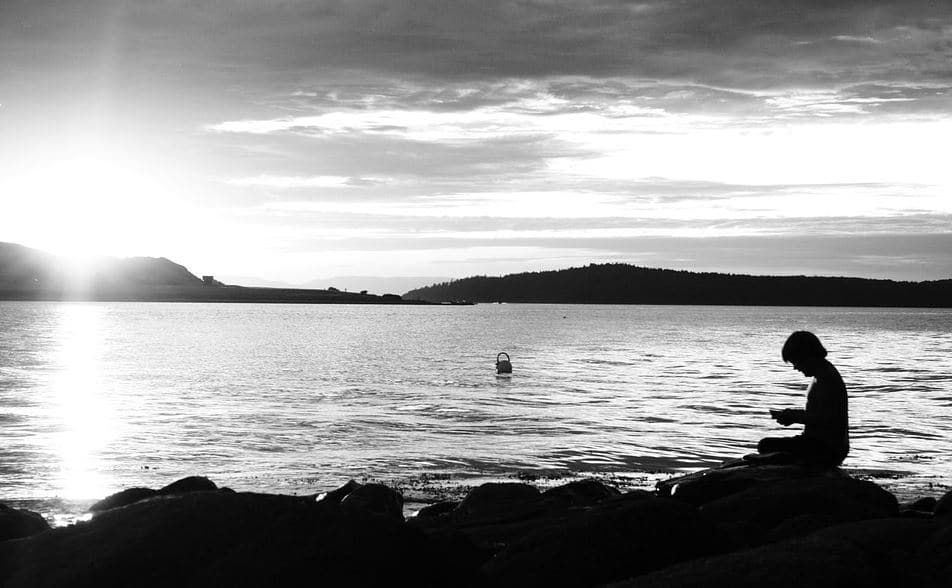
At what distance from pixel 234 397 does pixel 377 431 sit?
1032 centimetres

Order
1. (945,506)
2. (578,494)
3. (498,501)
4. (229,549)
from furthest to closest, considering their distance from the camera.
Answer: (578,494) < (498,501) < (945,506) < (229,549)

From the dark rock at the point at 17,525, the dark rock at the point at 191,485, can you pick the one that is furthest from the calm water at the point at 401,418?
the dark rock at the point at 17,525

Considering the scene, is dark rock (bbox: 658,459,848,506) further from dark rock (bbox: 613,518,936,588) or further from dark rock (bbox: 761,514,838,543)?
dark rock (bbox: 613,518,936,588)

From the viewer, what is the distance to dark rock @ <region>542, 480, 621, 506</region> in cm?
973

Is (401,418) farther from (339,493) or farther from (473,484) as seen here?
(339,493)

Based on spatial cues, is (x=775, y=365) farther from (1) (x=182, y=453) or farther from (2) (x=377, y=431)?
(1) (x=182, y=453)

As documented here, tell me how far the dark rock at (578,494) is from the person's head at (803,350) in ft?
7.90

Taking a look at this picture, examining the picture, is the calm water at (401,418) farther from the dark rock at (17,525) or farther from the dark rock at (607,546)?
the dark rock at (607,546)

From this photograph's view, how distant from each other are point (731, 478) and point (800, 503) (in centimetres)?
110

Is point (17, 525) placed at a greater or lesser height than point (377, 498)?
greater

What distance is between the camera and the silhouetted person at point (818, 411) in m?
9.66

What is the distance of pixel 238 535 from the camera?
498cm

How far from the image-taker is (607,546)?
581cm

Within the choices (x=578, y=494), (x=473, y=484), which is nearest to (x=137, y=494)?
(x=578, y=494)
